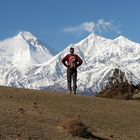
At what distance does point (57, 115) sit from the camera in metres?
24.2

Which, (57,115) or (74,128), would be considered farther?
(57,115)

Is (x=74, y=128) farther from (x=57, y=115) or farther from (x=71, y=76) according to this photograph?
(x=71, y=76)

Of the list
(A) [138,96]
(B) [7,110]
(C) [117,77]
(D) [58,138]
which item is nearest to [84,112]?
(B) [7,110]

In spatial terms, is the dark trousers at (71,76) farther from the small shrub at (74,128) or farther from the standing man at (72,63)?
the small shrub at (74,128)

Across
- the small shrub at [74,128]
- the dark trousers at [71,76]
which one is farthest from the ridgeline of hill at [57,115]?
the dark trousers at [71,76]

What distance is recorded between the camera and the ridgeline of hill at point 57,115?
20.2m

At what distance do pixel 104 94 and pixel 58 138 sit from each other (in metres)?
21.1

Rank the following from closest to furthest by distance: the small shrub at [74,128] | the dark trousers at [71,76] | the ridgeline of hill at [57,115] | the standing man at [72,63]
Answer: the ridgeline of hill at [57,115]
the small shrub at [74,128]
the standing man at [72,63]
the dark trousers at [71,76]

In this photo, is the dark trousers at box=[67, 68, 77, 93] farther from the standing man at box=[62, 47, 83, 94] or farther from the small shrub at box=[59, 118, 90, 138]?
the small shrub at box=[59, 118, 90, 138]

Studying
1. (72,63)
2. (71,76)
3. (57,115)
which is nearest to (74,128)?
(57,115)

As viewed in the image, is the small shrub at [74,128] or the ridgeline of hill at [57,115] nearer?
the ridgeline of hill at [57,115]

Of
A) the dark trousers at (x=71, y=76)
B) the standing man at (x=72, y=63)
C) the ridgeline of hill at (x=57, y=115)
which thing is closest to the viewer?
the ridgeline of hill at (x=57, y=115)

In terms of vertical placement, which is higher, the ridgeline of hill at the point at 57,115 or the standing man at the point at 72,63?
the standing man at the point at 72,63

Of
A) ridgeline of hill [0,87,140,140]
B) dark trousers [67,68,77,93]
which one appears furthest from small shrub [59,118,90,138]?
dark trousers [67,68,77,93]
